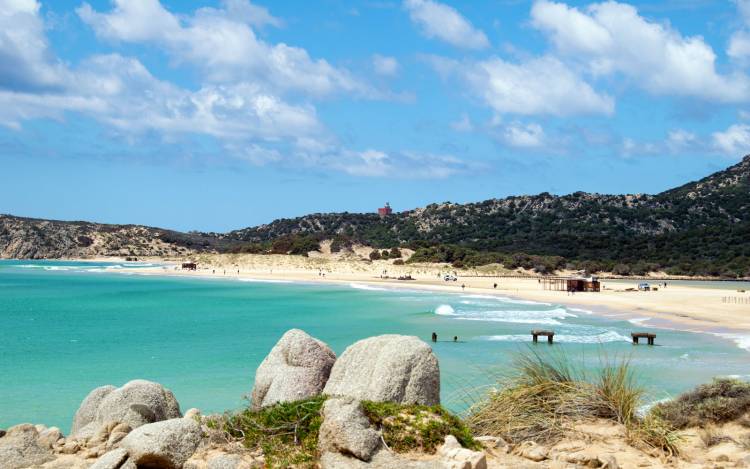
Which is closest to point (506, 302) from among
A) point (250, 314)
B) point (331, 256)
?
point (250, 314)

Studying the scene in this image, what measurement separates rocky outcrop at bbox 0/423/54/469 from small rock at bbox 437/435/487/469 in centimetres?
471

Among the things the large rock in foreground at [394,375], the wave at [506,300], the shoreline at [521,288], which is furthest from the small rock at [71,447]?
the wave at [506,300]

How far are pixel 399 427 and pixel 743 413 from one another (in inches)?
211

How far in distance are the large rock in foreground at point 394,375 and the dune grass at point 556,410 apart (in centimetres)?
77

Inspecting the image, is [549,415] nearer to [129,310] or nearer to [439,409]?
[439,409]

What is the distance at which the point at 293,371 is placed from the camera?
10047 mm

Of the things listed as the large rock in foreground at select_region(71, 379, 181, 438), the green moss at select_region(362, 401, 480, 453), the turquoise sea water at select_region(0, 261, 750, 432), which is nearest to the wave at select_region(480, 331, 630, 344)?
the turquoise sea water at select_region(0, 261, 750, 432)

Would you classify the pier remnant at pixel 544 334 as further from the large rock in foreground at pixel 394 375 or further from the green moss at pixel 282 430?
the green moss at pixel 282 430

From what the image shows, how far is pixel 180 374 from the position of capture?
20.0 m

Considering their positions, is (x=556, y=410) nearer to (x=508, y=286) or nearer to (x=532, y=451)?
(x=532, y=451)

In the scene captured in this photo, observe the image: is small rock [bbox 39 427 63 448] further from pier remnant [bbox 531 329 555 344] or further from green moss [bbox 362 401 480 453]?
pier remnant [bbox 531 329 555 344]

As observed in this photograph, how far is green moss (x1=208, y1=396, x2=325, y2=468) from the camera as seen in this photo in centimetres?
709

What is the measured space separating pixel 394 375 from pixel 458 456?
2.15 meters

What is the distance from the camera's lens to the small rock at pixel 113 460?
7242 millimetres
